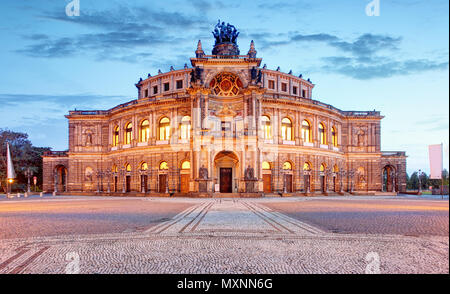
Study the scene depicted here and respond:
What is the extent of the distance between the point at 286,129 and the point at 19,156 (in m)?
52.7

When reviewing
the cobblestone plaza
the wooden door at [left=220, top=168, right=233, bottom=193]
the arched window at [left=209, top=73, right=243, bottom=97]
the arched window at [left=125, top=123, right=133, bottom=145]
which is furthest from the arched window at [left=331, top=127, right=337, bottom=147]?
the cobblestone plaza

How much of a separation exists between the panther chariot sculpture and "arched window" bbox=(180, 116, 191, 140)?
38.7ft

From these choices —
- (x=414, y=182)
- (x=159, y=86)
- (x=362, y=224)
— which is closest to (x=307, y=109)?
(x=159, y=86)

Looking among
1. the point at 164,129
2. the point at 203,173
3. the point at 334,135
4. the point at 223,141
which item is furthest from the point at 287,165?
the point at 164,129

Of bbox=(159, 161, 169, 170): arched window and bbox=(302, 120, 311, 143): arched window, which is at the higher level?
bbox=(302, 120, 311, 143): arched window

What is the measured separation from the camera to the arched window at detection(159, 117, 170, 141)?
45062 millimetres

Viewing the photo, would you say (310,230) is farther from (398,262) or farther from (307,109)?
(307,109)

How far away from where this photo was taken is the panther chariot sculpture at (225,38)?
4625 cm

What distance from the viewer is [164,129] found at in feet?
149

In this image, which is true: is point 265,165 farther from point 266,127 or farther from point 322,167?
point 322,167

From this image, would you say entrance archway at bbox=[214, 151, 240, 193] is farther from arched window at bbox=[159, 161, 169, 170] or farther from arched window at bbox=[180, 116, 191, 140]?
arched window at bbox=[159, 161, 169, 170]

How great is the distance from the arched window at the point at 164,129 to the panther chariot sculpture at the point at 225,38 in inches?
528

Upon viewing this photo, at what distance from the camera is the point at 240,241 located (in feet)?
27.0

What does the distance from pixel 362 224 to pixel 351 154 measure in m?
43.5
